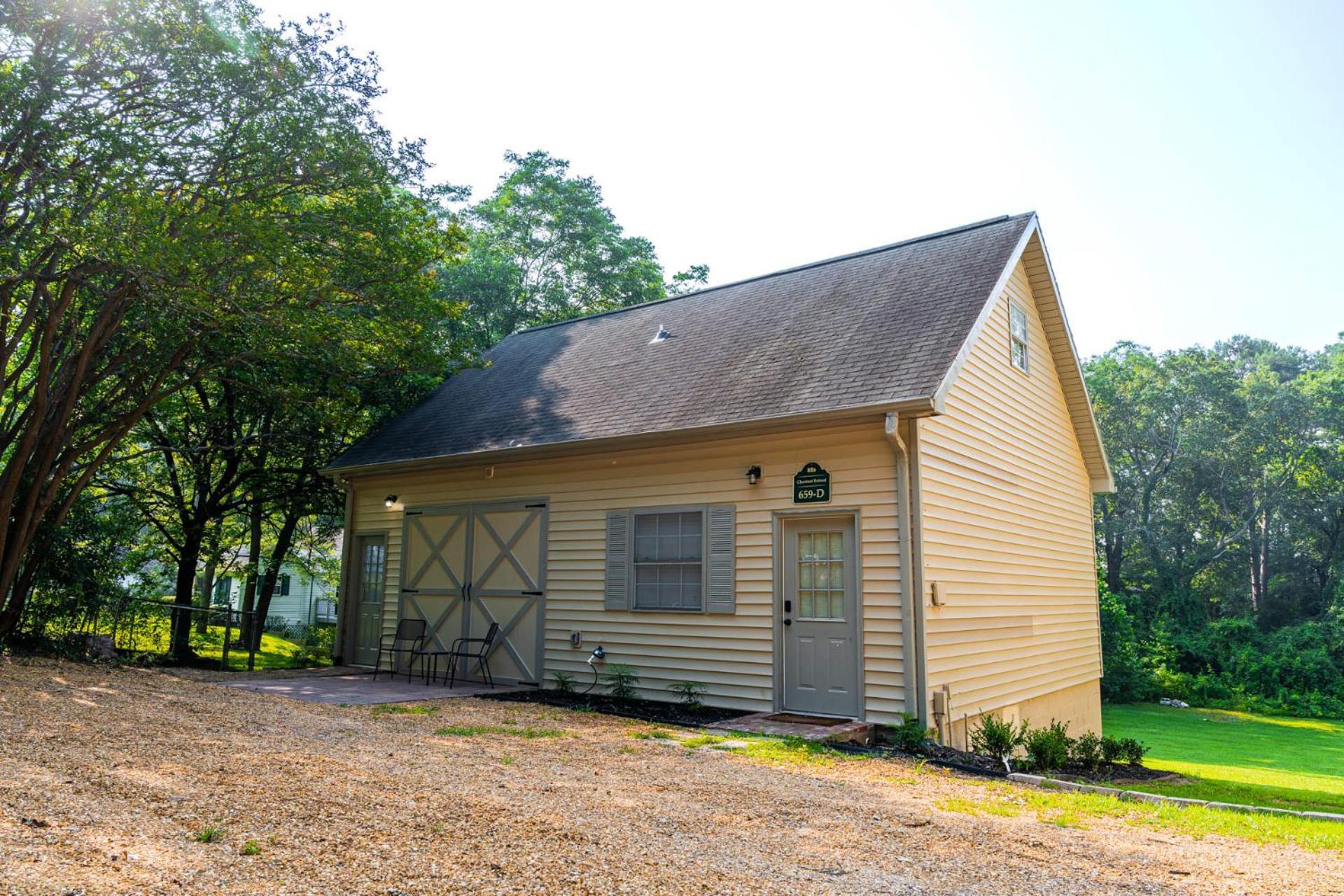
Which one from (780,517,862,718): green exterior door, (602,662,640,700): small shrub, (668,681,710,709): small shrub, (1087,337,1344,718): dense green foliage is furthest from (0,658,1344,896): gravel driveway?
(1087,337,1344,718): dense green foliage

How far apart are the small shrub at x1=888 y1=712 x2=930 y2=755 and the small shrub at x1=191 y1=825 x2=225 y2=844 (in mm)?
5776

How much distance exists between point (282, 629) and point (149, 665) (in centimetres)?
1836

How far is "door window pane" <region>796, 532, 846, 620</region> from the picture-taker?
898 centimetres

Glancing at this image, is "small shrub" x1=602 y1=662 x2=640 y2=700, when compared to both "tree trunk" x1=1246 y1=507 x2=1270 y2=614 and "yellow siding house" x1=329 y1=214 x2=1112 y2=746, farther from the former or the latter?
"tree trunk" x1=1246 y1=507 x2=1270 y2=614

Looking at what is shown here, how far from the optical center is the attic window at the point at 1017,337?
36.8 ft

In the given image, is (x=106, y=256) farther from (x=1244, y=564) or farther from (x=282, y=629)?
(x=1244, y=564)

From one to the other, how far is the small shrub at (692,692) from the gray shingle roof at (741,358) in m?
2.80

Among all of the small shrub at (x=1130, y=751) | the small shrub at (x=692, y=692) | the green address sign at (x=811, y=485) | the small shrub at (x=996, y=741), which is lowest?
the small shrub at (x=1130, y=751)

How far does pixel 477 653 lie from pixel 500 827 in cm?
770

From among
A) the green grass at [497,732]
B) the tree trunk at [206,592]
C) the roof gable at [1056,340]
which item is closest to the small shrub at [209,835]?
the green grass at [497,732]

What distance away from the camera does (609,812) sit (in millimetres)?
4738

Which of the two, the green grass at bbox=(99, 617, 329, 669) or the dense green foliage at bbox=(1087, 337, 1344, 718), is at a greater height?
the dense green foliage at bbox=(1087, 337, 1344, 718)

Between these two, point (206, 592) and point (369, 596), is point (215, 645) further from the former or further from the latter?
point (369, 596)

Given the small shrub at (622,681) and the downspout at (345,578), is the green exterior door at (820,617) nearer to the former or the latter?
the small shrub at (622,681)
